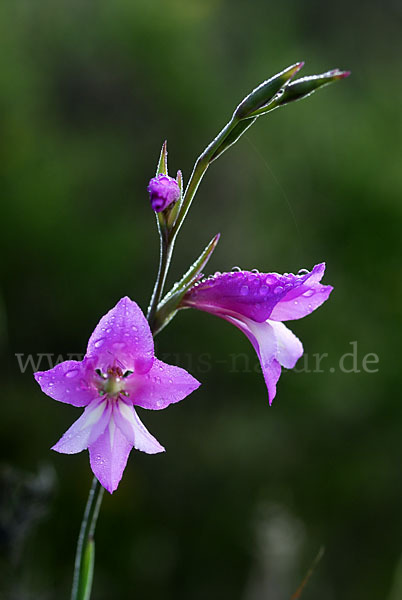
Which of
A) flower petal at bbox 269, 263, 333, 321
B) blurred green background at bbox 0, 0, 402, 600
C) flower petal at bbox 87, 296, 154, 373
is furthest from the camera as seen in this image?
blurred green background at bbox 0, 0, 402, 600

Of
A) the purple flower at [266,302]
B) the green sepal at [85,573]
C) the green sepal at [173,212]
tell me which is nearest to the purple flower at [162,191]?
the green sepal at [173,212]

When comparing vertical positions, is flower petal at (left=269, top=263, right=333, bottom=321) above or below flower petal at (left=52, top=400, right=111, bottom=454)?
above

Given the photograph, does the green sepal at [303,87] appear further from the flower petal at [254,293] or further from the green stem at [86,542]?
the green stem at [86,542]

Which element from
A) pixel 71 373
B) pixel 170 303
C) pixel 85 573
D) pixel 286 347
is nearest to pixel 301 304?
pixel 286 347

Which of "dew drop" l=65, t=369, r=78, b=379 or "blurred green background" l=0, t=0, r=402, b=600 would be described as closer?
"dew drop" l=65, t=369, r=78, b=379

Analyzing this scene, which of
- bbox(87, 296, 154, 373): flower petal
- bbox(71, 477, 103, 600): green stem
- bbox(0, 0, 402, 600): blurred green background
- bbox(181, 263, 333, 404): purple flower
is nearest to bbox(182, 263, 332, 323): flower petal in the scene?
bbox(181, 263, 333, 404): purple flower

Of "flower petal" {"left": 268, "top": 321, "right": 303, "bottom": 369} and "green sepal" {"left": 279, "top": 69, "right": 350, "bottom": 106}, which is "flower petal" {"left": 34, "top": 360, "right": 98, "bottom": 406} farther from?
"green sepal" {"left": 279, "top": 69, "right": 350, "bottom": 106}

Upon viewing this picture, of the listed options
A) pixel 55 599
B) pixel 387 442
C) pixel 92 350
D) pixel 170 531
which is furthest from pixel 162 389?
pixel 387 442

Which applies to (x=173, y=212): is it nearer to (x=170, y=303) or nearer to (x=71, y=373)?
(x=170, y=303)

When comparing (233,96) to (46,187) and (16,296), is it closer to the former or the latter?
(46,187)

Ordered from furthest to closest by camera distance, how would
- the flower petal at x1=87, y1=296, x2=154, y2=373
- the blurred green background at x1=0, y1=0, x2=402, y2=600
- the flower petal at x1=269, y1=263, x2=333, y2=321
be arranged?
the blurred green background at x1=0, y1=0, x2=402, y2=600, the flower petal at x1=269, y1=263, x2=333, y2=321, the flower petal at x1=87, y1=296, x2=154, y2=373
